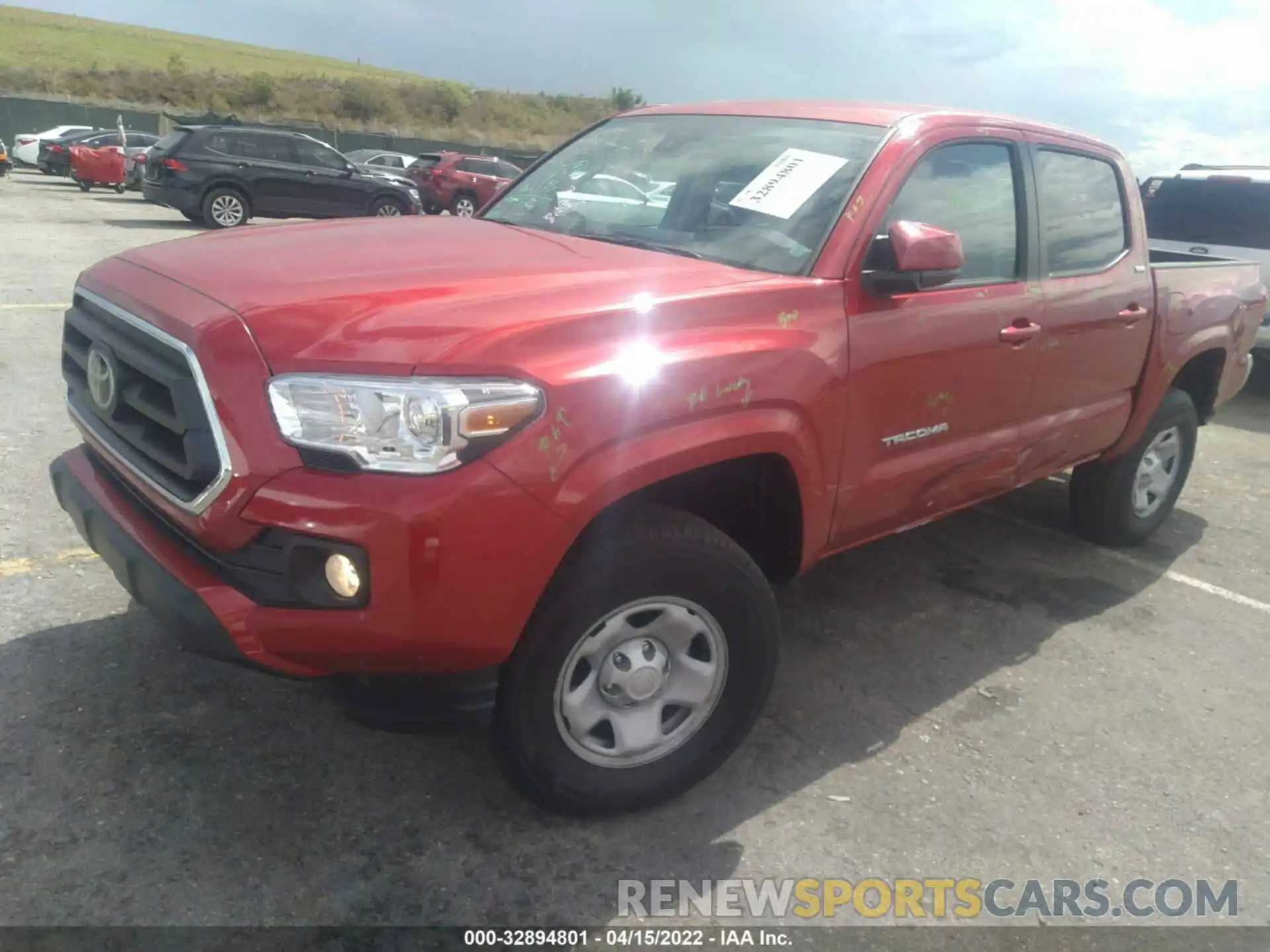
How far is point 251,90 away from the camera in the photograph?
56.6 meters

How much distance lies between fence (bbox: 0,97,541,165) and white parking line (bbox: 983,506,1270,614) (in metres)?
32.2

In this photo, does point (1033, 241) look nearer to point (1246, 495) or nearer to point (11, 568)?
point (1246, 495)

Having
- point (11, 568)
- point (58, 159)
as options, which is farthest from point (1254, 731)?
point (58, 159)

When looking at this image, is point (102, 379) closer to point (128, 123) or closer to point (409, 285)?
point (409, 285)

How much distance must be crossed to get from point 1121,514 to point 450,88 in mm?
66841

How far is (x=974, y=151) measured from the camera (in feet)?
11.6

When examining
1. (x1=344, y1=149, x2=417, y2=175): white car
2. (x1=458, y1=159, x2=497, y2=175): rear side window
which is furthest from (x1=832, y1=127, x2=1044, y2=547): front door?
(x1=344, y1=149, x2=417, y2=175): white car

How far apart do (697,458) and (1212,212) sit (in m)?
8.40

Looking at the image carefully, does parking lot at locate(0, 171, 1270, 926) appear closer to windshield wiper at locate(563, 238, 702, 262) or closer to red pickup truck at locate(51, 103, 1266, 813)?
red pickup truck at locate(51, 103, 1266, 813)

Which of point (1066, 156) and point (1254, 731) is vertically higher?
point (1066, 156)

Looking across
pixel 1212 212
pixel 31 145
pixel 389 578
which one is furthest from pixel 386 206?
pixel 389 578

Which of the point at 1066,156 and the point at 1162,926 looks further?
the point at 1066,156

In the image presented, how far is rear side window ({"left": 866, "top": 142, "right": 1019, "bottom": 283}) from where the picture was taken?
10.7 ft

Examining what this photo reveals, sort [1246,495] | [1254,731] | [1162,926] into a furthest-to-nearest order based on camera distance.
→ [1246,495]
[1254,731]
[1162,926]
